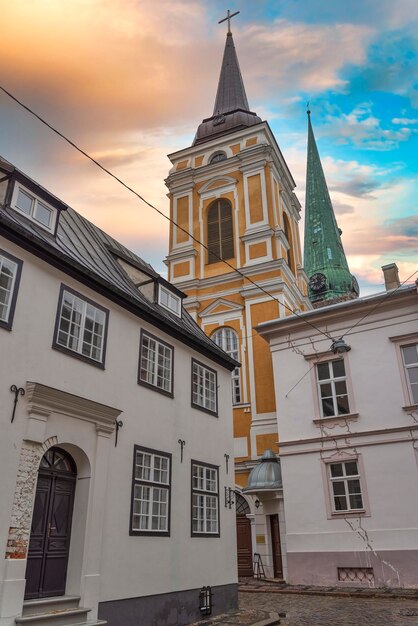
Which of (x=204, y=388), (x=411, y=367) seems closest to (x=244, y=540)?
(x=411, y=367)

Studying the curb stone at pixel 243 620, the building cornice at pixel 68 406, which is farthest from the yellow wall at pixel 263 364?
the building cornice at pixel 68 406

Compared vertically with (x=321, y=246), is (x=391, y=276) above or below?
below

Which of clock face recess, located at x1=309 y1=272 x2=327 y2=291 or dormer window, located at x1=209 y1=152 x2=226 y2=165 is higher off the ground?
clock face recess, located at x1=309 y1=272 x2=327 y2=291

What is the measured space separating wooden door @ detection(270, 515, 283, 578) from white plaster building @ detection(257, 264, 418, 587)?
2188mm

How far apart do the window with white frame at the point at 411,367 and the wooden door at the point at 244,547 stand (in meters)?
8.93

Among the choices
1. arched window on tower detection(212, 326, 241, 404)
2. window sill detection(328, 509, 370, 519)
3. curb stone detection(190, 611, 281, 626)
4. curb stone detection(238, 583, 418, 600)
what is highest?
arched window on tower detection(212, 326, 241, 404)

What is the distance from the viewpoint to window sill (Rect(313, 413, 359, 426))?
1866 cm

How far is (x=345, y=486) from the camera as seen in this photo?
1812 centimetres

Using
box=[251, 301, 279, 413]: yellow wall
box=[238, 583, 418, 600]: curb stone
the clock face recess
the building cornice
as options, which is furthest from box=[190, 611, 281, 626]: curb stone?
the clock face recess

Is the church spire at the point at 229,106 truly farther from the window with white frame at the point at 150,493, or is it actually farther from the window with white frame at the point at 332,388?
the window with white frame at the point at 150,493

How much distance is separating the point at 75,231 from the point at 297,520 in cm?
1261

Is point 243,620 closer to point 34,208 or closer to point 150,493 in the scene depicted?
point 150,493

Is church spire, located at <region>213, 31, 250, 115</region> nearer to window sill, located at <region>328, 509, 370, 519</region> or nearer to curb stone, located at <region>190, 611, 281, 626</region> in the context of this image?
window sill, located at <region>328, 509, 370, 519</region>

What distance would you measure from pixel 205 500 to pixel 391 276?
492 inches
